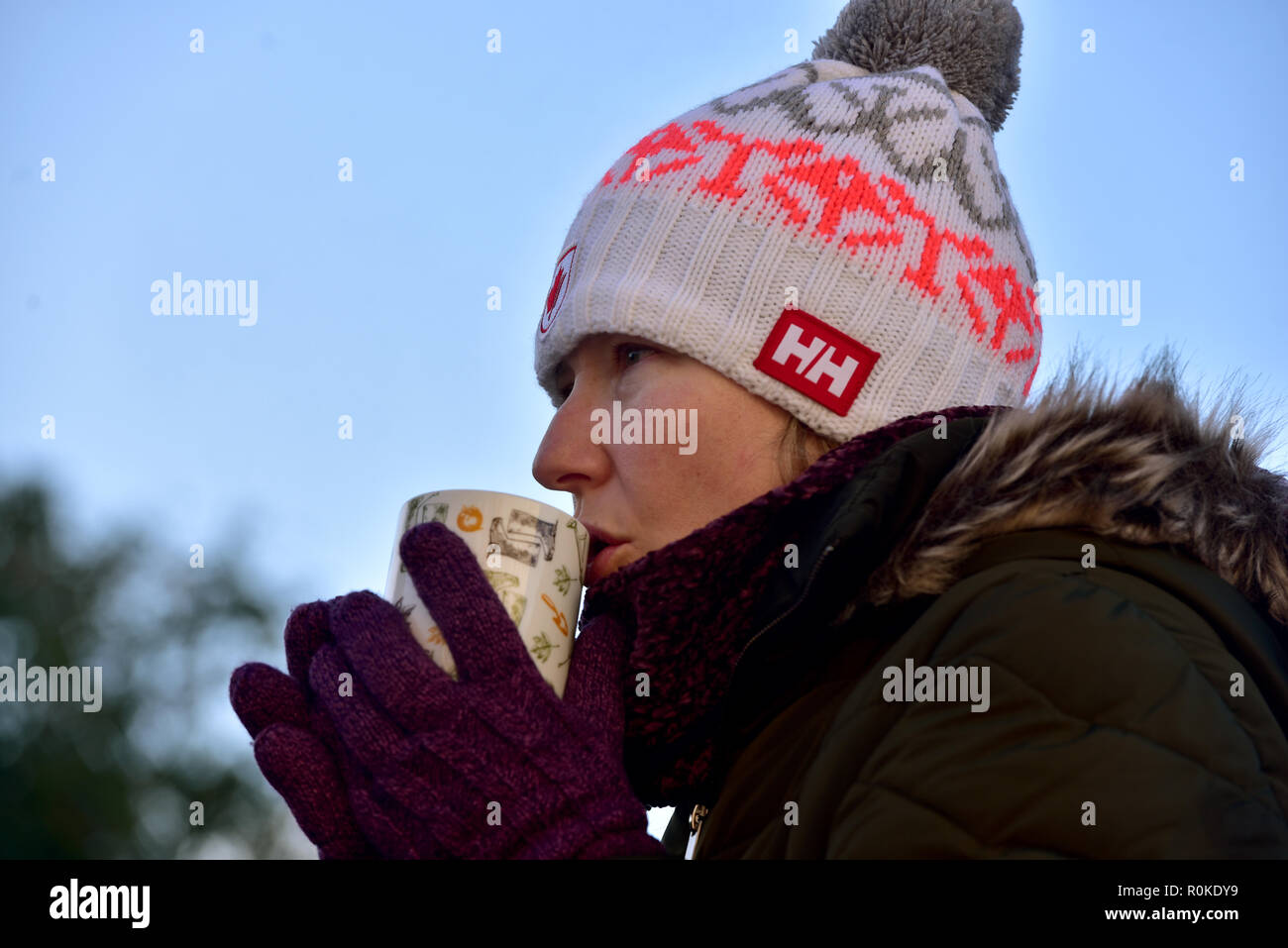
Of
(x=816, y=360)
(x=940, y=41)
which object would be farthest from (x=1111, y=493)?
(x=940, y=41)

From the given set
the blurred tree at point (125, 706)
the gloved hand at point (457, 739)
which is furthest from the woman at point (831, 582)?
the blurred tree at point (125, 706)

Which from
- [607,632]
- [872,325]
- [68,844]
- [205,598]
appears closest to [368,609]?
[607,632]

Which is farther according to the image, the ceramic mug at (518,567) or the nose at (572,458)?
the nose at (572,458)

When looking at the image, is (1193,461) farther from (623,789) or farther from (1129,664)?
(623,789)

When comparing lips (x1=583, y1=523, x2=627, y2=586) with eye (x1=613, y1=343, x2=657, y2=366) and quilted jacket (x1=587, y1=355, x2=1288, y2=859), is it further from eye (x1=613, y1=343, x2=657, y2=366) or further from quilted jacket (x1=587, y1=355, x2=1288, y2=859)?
eye (x1=613, y1=343, x2=657, y2=366)

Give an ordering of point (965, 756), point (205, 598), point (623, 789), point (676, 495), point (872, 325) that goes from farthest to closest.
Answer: point (205, 598) → point (872, 325) → point (676, 495) → point (623, 789) → point (965, 756)

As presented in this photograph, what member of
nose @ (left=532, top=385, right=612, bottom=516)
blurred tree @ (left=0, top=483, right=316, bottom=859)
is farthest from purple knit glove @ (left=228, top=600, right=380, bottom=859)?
blurred tree @ (left=0, top=483, right=316, bottom=859)

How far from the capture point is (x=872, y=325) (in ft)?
7.59

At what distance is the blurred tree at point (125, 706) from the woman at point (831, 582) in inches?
522

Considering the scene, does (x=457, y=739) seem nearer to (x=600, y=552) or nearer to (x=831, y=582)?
(x=831, y=582)

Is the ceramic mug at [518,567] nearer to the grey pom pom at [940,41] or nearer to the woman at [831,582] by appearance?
the woman at [831,582]

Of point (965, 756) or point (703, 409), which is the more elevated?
point (703, 409)

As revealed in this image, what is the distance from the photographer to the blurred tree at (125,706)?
15.5 meters

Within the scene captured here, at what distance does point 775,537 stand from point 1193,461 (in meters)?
0.61
